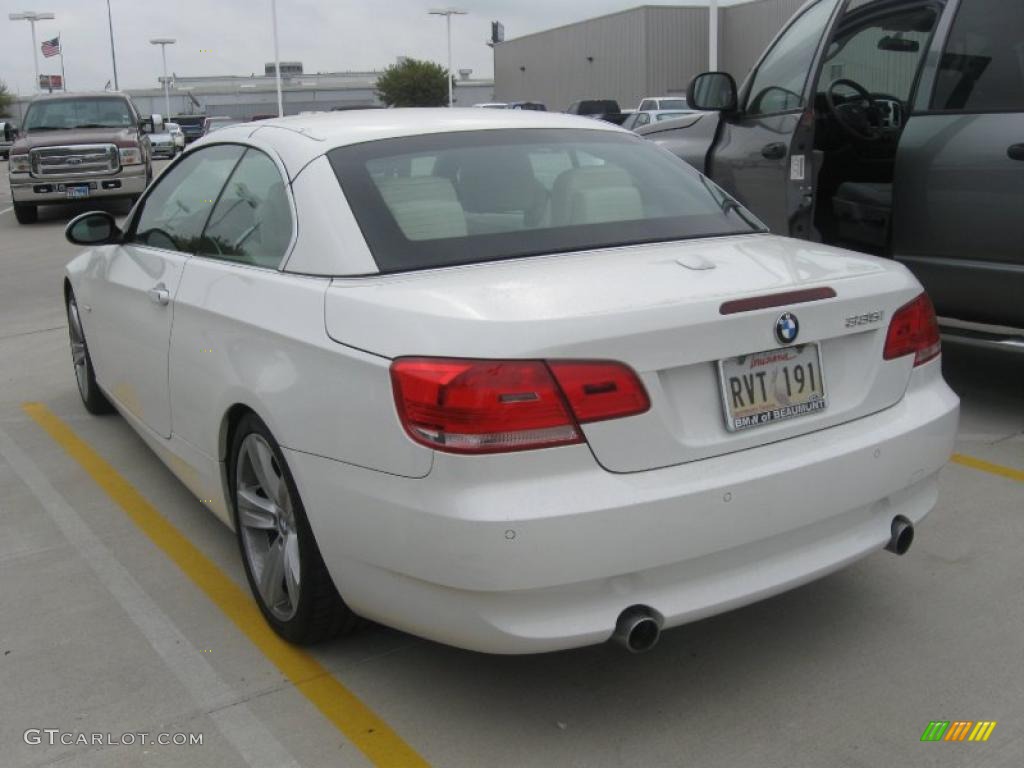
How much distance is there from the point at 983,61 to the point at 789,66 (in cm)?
119

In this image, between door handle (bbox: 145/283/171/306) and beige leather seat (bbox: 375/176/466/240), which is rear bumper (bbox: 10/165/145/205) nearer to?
door handle (bbox: 145/283/171/306)

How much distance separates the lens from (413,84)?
7238 centimetres

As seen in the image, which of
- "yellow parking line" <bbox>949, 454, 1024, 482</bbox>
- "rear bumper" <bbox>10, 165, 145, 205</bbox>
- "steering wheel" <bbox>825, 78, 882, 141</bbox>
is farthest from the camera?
"rear bumper" <bbox>10, 165, 145, 205</bbox>

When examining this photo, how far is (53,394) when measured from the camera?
6.87 metres

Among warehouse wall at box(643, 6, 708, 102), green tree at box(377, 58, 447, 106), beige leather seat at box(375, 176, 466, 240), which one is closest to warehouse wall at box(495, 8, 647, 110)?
warehouse wall at box(643, 6, 708, 102)

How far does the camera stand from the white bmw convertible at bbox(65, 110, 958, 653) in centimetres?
261

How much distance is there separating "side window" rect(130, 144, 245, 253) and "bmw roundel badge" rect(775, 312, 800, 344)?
6.99ft

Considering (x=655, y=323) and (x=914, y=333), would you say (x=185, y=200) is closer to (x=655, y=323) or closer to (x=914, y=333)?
(x=655, y=323)

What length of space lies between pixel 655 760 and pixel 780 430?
90 centimetres

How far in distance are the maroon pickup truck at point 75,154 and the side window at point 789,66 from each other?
13.7 metres

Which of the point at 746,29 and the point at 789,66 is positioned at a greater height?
the point at 746,29

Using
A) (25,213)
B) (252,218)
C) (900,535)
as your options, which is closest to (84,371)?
(252,218)

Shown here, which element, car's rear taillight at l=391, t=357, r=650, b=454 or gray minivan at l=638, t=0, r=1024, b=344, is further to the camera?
gray minivan at l=638, t=0, r=1024, b=344

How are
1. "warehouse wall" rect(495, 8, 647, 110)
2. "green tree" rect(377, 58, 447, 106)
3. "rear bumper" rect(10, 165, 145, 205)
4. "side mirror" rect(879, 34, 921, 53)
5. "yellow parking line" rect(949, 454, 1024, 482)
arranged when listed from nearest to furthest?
"yellow parking line" rect(949, 454, 1024, 482) < "side mirror" rect(879, 34, 921, 53) < "rear bumper" rect(10, 165, 145, 205) < "warehouse wall" rect(495, 8, 647, 110) < "green tree" rect(377, 58, 447, 106)
